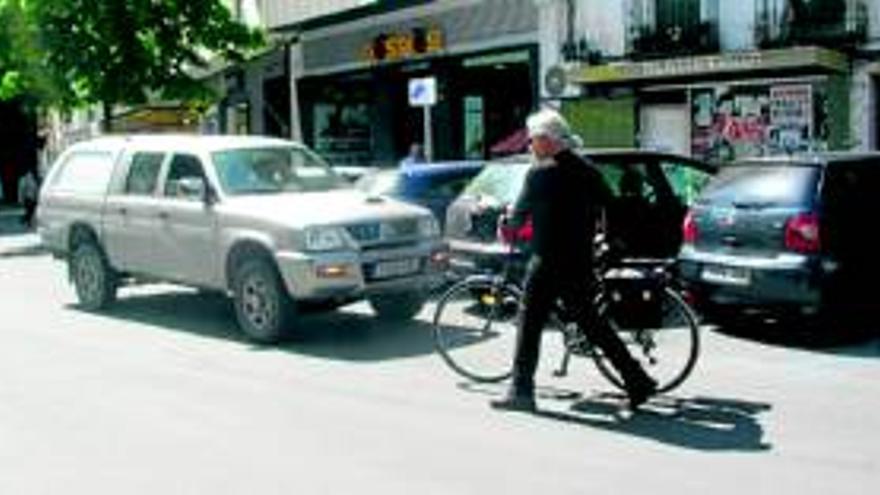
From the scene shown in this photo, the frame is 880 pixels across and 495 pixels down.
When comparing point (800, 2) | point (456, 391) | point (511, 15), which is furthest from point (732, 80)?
point (456, 391)

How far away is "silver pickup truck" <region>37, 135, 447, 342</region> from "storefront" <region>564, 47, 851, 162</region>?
1019cm

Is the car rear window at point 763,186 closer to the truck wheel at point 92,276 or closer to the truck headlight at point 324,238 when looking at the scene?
the truck headlight at point 324,238

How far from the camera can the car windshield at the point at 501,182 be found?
13.5 m

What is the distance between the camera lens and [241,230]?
1255cm

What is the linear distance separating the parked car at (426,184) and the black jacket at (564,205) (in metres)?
7.21

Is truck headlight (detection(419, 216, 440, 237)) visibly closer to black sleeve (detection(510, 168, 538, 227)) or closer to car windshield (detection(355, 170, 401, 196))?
car windshield (detection(355, 170, 401, 196))

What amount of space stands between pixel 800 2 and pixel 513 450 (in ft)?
50.1

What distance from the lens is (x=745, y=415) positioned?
8.88 metres

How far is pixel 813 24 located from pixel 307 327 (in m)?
11.2

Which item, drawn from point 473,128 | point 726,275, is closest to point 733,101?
point 473,128

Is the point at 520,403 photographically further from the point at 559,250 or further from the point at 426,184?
the point at 426,184

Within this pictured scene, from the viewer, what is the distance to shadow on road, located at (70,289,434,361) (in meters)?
12.0

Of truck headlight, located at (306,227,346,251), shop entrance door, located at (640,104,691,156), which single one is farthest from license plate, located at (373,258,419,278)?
shop entrance door, located at (640,104,691,156)

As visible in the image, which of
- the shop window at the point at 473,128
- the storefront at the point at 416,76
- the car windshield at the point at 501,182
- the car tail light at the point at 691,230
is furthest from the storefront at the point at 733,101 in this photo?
the car tail light at the point at 691,230
